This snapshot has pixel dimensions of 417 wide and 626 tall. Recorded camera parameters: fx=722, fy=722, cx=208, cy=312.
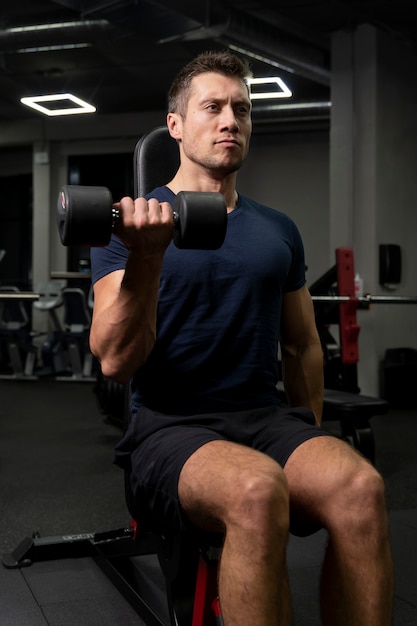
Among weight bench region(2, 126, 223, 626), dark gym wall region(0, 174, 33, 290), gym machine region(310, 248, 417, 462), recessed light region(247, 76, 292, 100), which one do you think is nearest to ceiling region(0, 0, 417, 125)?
recessed light region(247, 76, 292, 100)

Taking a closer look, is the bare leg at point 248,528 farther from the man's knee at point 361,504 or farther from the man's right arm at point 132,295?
the man's right arm at point 132,295

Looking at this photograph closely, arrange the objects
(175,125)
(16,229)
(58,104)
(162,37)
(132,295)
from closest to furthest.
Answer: (132,295) → (175,125) → (162,37) → (58,104) → (16,229)

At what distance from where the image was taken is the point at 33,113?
8.49m

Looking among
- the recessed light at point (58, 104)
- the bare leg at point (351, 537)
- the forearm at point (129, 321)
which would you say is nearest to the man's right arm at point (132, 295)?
the forearm at point (129, 321)

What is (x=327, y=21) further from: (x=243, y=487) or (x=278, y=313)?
(x=243, y=487)

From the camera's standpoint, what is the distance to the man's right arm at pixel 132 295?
1053 millimetres

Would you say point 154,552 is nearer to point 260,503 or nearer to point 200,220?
point 260,503

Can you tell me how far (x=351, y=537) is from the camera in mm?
1049

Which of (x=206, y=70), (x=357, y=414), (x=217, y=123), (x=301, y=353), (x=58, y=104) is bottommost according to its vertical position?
(x=357, y=414)

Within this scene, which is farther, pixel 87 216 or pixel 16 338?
pixel 16 338

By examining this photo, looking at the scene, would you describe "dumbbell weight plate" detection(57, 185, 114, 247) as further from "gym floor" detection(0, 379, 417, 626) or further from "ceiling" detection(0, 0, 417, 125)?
"ceiling" detection(0, 0, 417, 125)

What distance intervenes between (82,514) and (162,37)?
3.71m

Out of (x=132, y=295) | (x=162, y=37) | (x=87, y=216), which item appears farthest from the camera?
(x=162, y=37)

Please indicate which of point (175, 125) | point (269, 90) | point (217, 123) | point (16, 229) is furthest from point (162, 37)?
point (16, 229)
